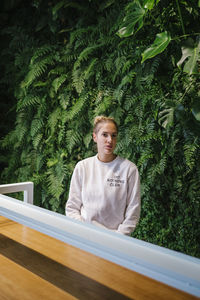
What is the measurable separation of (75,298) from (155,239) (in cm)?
234

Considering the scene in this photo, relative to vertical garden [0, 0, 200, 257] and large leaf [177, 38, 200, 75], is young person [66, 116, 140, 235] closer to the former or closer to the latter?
vertical garden [0, 0, 200, 257]

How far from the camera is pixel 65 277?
99 centimetres

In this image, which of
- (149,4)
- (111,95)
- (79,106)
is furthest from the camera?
(79,106)

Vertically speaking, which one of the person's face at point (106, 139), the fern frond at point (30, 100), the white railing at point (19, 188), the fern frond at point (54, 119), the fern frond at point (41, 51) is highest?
the fern frond at point (41, 51)

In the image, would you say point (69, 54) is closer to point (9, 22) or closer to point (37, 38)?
point (37, 38)

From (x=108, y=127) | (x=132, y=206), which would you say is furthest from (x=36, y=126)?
(x=132, y=206)

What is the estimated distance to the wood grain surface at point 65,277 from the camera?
90 cm

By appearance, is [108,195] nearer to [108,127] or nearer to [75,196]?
[75,196]

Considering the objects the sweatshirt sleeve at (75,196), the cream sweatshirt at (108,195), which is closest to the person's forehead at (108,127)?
the cream sweatshirt at (108,195)

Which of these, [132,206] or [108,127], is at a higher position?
[108,127]

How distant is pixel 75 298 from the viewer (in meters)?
0.88

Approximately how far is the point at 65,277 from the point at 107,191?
1.07m

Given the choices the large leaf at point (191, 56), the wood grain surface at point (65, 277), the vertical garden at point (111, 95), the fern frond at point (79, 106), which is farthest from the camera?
the fern frond at point (79, 106)

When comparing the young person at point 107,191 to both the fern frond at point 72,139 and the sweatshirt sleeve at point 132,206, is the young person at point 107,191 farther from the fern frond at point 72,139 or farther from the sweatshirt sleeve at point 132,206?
the fern frond at point 72,139
